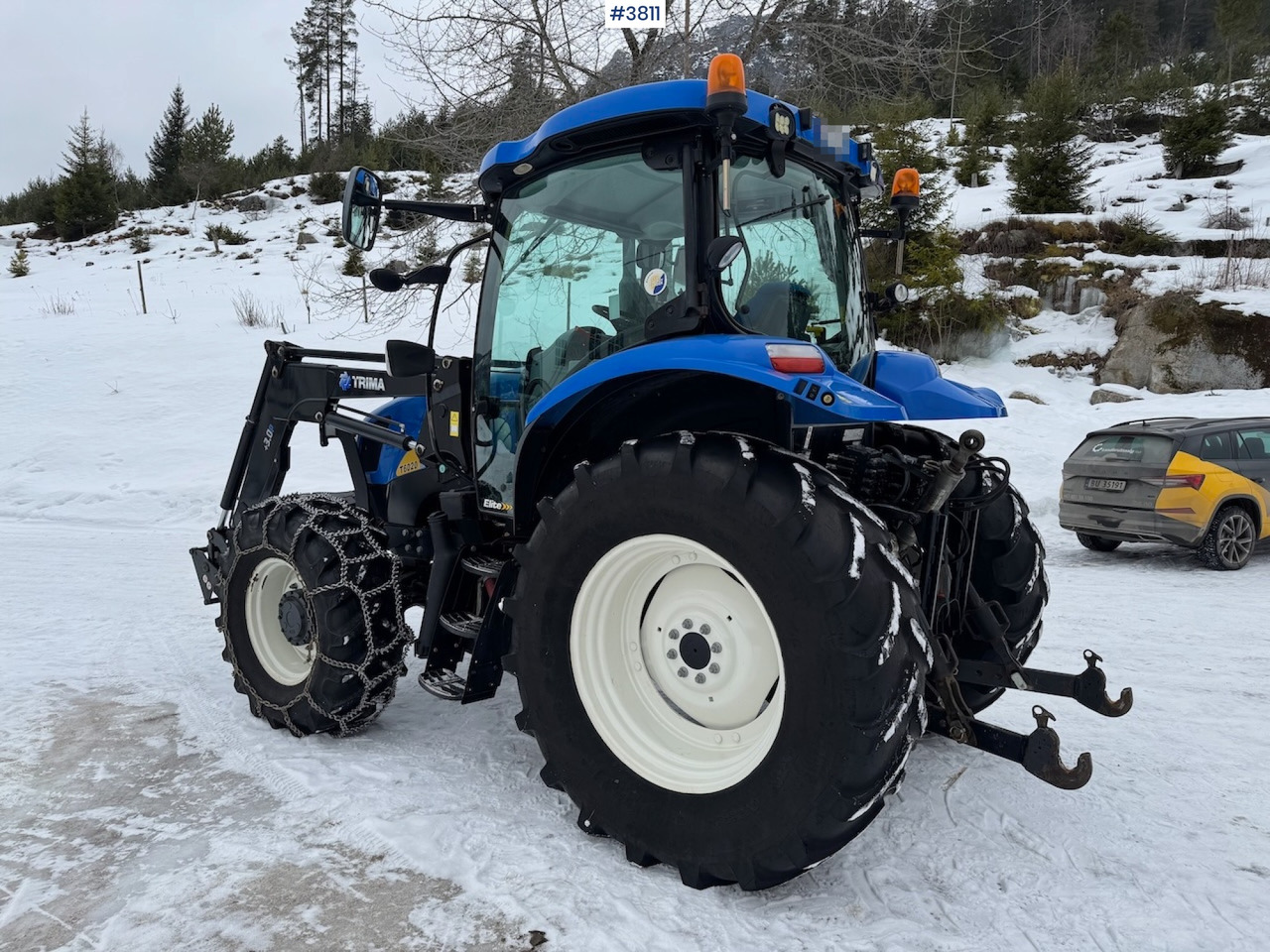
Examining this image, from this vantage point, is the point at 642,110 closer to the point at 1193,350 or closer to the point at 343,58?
the point at 1193,350

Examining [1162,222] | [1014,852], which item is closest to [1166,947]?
[1014,852]

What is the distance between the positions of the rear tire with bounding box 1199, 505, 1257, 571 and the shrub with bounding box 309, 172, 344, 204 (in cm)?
3341

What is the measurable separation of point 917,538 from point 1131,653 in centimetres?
292

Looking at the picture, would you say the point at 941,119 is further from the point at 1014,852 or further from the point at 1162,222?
the point at 1014,852

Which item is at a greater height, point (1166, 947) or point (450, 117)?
point (450, 117)

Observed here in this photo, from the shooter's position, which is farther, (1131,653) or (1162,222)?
(1162,222)

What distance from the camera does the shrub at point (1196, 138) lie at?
25250 millimetres

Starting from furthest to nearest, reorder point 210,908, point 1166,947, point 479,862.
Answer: point 479,862, point 210,908, point 1166,947

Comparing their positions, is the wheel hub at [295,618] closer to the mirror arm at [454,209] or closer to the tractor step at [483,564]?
the tractor step at [483,564]


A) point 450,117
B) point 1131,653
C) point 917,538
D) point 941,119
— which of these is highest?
point 941,119

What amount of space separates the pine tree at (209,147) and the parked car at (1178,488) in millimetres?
37442

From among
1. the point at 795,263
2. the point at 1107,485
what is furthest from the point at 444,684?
the point at 1107,485

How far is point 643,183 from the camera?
2984mm

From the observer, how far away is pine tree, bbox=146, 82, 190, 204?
128 ft
